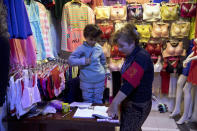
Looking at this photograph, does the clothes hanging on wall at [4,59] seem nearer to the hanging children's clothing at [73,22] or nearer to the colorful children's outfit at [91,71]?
the colorful children's outfit at [91,71]

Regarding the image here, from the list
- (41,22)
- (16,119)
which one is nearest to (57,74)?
(16,119)

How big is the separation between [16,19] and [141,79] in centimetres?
121

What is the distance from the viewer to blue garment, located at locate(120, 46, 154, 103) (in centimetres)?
140

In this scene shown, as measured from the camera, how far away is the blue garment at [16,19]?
159cm

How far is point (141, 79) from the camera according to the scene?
146 cm

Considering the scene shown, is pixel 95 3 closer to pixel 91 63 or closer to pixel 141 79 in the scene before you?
pixel 91 63

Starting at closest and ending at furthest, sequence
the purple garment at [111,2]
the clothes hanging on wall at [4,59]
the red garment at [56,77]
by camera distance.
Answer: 1. the clothes hanging on wall at [4,59]
2. the red garment at [56,77]
3. the purple garment at [111,2]

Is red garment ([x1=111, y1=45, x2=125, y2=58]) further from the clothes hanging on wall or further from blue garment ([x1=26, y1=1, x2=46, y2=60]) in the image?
the clothes hanging on wall

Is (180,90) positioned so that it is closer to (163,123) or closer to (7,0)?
(163,123)

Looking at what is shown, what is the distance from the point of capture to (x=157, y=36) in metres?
3.43

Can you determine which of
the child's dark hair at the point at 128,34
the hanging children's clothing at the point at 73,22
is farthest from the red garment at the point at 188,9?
the child's dark hair at the point at 128,34

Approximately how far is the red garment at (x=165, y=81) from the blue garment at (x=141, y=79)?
88.2 inches

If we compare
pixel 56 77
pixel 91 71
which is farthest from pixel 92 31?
pixel 56 77

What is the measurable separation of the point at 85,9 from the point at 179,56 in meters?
1.98
